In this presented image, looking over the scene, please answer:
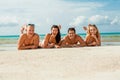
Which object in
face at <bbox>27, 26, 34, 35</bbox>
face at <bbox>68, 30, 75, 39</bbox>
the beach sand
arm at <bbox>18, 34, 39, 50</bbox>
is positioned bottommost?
the beach sand

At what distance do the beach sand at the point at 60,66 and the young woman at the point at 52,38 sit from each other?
193cm

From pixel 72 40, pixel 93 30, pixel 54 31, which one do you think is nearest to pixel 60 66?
pixel 54 31

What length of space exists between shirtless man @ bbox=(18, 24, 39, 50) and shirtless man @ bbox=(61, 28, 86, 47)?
927 mm

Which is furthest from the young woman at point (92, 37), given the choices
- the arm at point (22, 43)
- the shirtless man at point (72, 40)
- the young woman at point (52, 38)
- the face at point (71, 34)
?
the arm at point (22, 43)

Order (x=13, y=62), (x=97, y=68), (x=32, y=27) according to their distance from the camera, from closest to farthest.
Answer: (x=97, y=68)
(x=13, y=62)
(x=32, y=27)

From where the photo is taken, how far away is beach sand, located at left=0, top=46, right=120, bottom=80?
4.67 m

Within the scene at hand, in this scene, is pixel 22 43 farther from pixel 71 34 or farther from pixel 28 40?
pixel 71 34

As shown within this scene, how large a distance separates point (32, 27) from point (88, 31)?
206cm

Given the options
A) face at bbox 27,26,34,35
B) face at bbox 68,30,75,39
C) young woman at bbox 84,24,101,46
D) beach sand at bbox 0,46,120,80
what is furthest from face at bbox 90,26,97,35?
beach sand at bbox 0,46,120,80

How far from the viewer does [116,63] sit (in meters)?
5.57

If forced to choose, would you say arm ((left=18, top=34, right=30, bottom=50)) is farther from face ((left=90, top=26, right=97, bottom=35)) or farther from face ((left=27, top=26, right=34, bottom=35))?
face ((left=90, top=26, right=97, bottom=35))

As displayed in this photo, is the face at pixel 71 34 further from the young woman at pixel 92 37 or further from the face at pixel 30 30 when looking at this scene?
the face at pixel 30 30

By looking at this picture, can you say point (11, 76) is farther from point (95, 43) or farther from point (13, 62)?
point (95, 43)

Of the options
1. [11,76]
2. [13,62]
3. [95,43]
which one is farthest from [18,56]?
[95,43]
